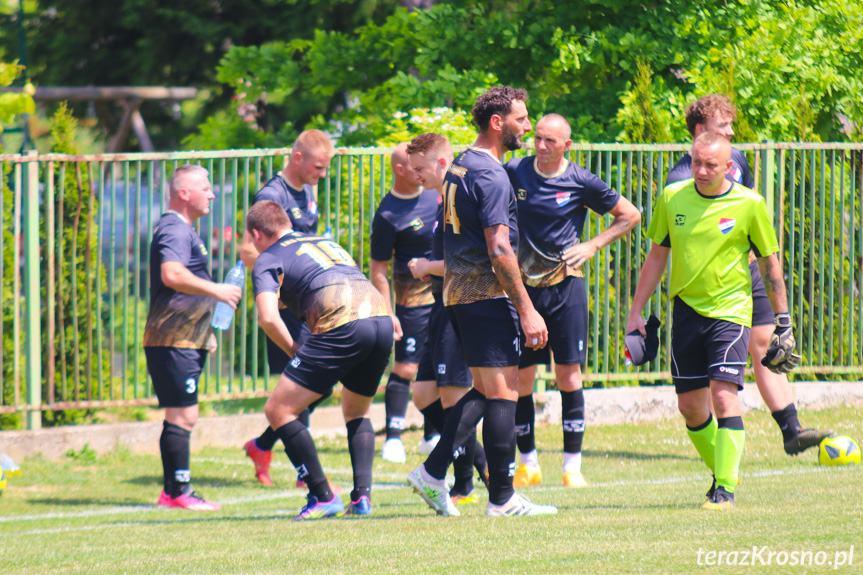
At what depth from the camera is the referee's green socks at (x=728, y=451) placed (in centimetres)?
561

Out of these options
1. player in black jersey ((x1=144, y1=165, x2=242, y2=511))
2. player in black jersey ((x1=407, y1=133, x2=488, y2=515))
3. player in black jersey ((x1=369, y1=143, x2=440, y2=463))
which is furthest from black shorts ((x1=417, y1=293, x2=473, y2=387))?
player in black jersey ((x1=144, y1=165, x2=242, y2=511))

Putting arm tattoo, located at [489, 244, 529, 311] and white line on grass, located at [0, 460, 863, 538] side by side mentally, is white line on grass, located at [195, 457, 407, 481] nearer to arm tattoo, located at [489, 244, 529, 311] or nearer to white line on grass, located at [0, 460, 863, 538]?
white line on grass, located at [0, 460, 863, 538]

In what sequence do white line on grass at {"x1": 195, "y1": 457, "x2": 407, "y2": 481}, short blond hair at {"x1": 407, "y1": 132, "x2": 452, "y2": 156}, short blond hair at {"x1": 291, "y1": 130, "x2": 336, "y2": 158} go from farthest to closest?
white line on grass at {"x1": 195, "y1": 457, "x2": 407, "y2": 481} → short blond hair at {"x1": 291, "y1": 130, "x2": 336, "y2": 158} → short blond hair at {"x1": 407, "y1": 132, "x2": 452, "y2": 156}

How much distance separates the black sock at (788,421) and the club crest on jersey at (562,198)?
1.99 meters

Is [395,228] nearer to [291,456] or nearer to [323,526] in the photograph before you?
[291,456]

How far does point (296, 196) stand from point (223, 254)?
1.68 meters

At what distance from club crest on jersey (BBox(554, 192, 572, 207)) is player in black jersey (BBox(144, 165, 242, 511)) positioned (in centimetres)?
209

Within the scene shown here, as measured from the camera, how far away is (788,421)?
7238 mm

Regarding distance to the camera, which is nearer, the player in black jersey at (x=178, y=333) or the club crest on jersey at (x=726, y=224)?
the club crest on jersey at (x=726, y=224)

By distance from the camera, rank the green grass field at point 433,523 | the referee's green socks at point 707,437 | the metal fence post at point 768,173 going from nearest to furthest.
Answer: the green grass field at point 433,523, the referee's green socks at point 707,437, the metal fence post at point 768,173

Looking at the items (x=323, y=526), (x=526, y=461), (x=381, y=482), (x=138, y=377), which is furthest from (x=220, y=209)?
(x=323, y=526)

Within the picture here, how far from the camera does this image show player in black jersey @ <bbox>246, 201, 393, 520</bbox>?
600 cm

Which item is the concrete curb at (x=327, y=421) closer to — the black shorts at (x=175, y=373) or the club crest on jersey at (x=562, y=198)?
the black shorts at (x=175, y=373)

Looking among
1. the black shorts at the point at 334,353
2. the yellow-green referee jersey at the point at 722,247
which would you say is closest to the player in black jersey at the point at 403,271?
the black shorts at the point at 334,353
